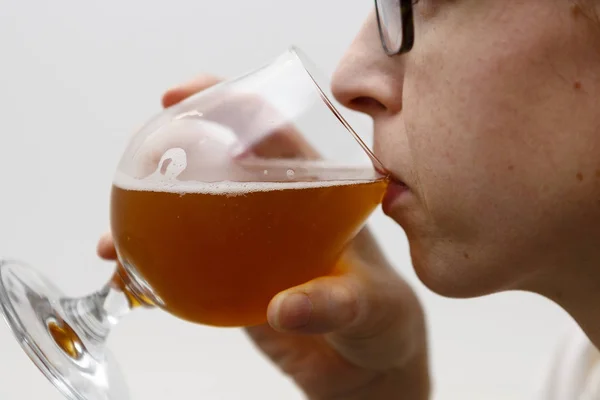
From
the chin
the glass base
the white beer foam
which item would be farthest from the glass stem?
the chin

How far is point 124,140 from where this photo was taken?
130 centimetres

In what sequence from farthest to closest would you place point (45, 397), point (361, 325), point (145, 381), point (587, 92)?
1. point (145, 381)
2. point (45, 397)
3. point (361, 325)
4. point (587, 92)

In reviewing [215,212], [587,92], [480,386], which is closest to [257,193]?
[215,212]

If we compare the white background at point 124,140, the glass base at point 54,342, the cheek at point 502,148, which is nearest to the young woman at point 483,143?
the cheek at point 502,148

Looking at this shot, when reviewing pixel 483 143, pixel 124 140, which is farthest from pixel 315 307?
pixel 124 140

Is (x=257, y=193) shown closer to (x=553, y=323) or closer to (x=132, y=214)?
(x=132, y=214)

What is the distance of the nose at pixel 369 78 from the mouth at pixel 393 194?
60 mm

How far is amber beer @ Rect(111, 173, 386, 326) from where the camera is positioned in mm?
568

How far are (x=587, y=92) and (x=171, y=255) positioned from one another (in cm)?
34

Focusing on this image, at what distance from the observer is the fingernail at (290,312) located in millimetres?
567

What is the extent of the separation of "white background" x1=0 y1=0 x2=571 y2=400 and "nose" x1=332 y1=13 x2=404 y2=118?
2.13ft

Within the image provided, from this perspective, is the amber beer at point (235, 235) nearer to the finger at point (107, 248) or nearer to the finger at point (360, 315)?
the finger at point (360, 315)

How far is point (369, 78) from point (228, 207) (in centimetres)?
15

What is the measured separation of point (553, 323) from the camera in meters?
1.28
